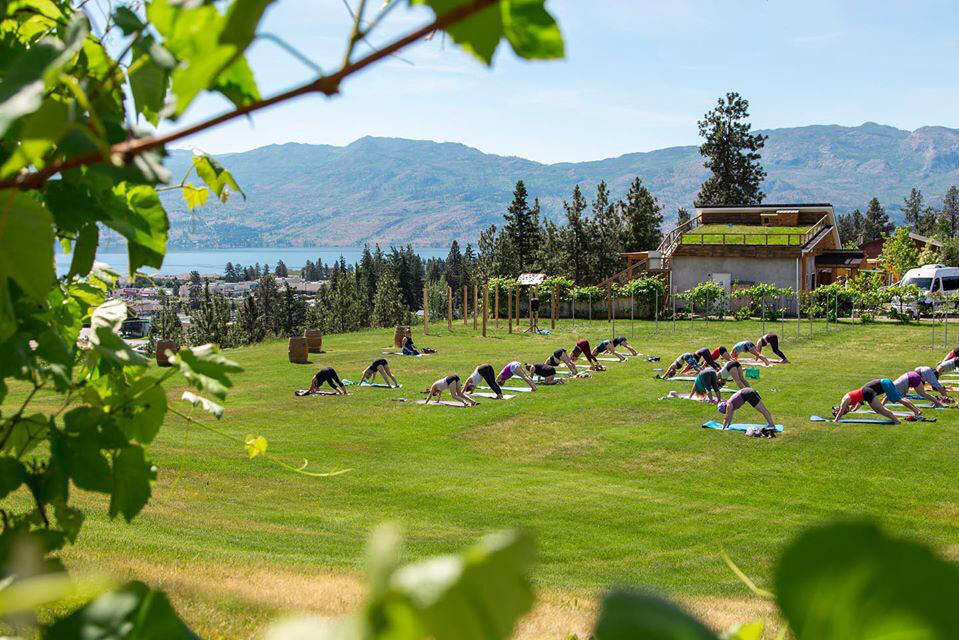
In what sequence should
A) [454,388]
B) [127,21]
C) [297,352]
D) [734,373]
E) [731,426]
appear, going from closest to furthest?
[127,21] → [731,426] → [454,388] → [734,373] → [297,352]

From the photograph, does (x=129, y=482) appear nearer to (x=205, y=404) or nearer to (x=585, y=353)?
(x=205, y=404)

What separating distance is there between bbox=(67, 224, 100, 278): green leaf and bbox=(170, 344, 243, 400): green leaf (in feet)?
0.61

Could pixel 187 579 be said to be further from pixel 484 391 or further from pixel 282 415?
pixel 484 391

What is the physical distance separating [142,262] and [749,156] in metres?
75.8

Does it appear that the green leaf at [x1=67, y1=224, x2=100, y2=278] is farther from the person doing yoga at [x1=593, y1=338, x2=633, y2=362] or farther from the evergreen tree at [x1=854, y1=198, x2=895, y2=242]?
the evergreen tree at [x1=854, y1=198, x2=895, y2=242]

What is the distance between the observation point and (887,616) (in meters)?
0.33

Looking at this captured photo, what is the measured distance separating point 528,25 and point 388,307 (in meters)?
73.2

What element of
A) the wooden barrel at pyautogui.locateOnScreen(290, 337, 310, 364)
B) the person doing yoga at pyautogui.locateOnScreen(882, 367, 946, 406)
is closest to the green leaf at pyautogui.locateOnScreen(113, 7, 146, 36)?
the person doing yoga at pyautogui.locateOnScreen(882, 367, 946, 406)

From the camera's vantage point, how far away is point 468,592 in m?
0.33

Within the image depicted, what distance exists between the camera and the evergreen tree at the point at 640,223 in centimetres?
6556

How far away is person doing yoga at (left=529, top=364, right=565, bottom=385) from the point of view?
24828mm

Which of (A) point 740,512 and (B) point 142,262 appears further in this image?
(A) point 740,512

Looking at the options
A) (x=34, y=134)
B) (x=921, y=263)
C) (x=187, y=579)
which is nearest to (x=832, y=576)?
(x=34, y=134)

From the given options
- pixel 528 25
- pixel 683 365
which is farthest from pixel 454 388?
pixel 528 25
